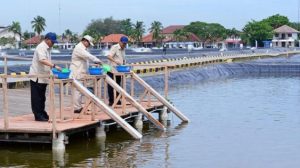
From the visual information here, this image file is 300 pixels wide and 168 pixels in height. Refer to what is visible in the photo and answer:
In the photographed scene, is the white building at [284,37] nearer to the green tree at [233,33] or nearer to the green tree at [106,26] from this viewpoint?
the green tree at [233,33]

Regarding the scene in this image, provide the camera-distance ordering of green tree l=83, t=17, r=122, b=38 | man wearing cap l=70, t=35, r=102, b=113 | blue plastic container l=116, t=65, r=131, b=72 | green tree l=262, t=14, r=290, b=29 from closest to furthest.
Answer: man wearing cap l=70, t=35, r=102, b=113, blue plastic container l=116, t=65, r=131, b=72, green tree l=262, t=14, r=290, b=29, green tree l=83, t=17, r=122, b=38

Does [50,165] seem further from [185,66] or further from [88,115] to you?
[185,66]

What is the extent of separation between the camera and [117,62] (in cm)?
1432

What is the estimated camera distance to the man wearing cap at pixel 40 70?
441 inches

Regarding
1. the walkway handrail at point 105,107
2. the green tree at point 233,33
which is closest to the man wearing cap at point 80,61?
the walkway handrail at point 105,107

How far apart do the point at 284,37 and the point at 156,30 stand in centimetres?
2771

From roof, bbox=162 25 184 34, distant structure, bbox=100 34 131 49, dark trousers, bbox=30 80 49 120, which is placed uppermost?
roof, bbox=162 25 184 34

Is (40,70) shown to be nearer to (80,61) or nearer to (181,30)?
(80,61)

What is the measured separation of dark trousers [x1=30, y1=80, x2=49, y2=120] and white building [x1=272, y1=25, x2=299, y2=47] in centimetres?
11377

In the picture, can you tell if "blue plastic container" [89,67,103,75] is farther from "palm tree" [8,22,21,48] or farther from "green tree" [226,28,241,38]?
"green tree" [226,28,241,38]

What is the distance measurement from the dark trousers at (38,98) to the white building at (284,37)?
114m

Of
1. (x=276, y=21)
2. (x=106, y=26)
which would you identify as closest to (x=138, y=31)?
(x=106, y=26)

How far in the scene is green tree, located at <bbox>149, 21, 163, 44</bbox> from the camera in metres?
127

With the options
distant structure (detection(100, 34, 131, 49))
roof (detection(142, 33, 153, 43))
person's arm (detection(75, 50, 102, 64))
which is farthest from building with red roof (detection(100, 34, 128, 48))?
person's arm (detection(75, 50, 102, 64))
